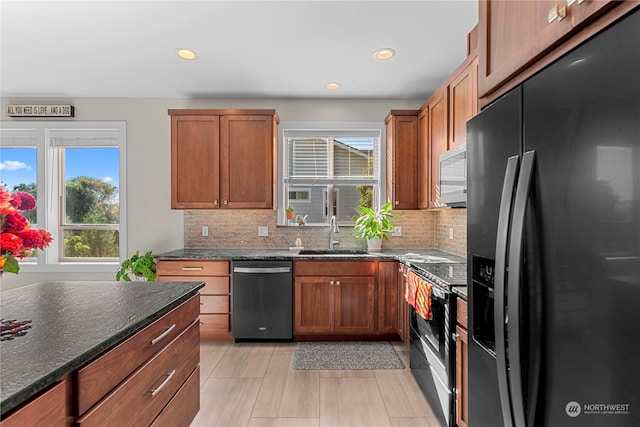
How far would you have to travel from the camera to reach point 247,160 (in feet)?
11.6

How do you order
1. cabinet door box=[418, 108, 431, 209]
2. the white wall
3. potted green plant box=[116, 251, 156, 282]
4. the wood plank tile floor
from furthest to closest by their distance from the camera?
the white wall → potted green plant box=[116, 251, 156, 282] → cabinet door box=[418, 108, 431, 209] → the wood plank tile floor

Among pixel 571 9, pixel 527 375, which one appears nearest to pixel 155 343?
pixel 527 375

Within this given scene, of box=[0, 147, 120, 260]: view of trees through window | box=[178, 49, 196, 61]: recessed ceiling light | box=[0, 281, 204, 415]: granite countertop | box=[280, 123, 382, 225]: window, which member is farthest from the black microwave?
box=[0, 147, 120, 260]: view of trees through window

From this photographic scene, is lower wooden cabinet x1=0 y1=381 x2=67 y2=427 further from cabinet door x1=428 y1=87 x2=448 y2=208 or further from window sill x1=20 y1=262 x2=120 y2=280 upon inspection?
window sill x1=20 y1=262 x2=120 y2=280

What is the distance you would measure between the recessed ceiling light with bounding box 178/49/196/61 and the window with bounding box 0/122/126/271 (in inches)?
61.1

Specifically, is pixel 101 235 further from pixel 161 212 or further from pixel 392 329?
pixel 392 329

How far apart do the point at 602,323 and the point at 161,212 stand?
4.07 meters

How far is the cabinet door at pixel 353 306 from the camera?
325cm

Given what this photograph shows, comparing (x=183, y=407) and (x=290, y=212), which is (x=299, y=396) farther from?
(x=290, y=212)

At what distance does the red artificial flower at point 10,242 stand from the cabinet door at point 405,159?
10.2 ft

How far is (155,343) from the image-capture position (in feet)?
4.25

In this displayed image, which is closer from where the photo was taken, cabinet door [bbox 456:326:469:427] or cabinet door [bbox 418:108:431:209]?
cabinet door [bbox 456:326:469:427]

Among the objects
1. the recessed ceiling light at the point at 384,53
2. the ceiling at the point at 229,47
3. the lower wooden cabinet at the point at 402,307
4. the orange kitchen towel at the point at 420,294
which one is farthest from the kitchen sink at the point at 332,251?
the recessed ceiling light at the point at 384,53

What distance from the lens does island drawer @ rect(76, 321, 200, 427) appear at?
3.28 ft
